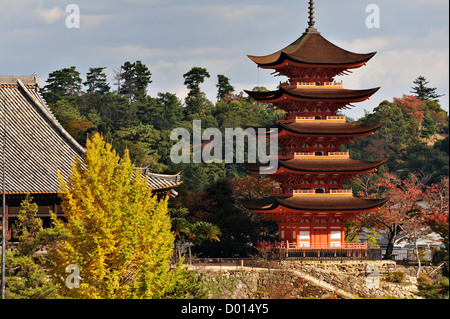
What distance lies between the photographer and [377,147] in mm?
113062

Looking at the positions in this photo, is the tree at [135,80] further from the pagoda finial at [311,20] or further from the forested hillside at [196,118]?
the pagoda finial at [311,20]

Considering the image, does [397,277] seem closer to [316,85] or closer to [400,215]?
[400,215]

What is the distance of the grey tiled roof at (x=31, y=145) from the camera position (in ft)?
138

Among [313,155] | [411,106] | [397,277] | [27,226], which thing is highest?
[411,106]

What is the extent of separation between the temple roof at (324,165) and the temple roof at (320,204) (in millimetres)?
1696

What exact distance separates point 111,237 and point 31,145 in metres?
13.4

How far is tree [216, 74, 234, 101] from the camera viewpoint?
127 metres

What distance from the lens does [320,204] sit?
48.1m

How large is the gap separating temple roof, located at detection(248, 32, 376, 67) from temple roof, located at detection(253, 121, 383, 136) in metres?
3.67

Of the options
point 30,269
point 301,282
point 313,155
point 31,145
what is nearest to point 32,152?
point 31,145

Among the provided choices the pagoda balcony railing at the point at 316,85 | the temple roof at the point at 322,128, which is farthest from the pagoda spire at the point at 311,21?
the temple roof at the point at 322,128

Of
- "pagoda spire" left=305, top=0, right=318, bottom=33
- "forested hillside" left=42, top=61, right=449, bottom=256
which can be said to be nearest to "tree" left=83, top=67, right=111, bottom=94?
"forested hillside" left=42, top=61, right=449, bottom=256
